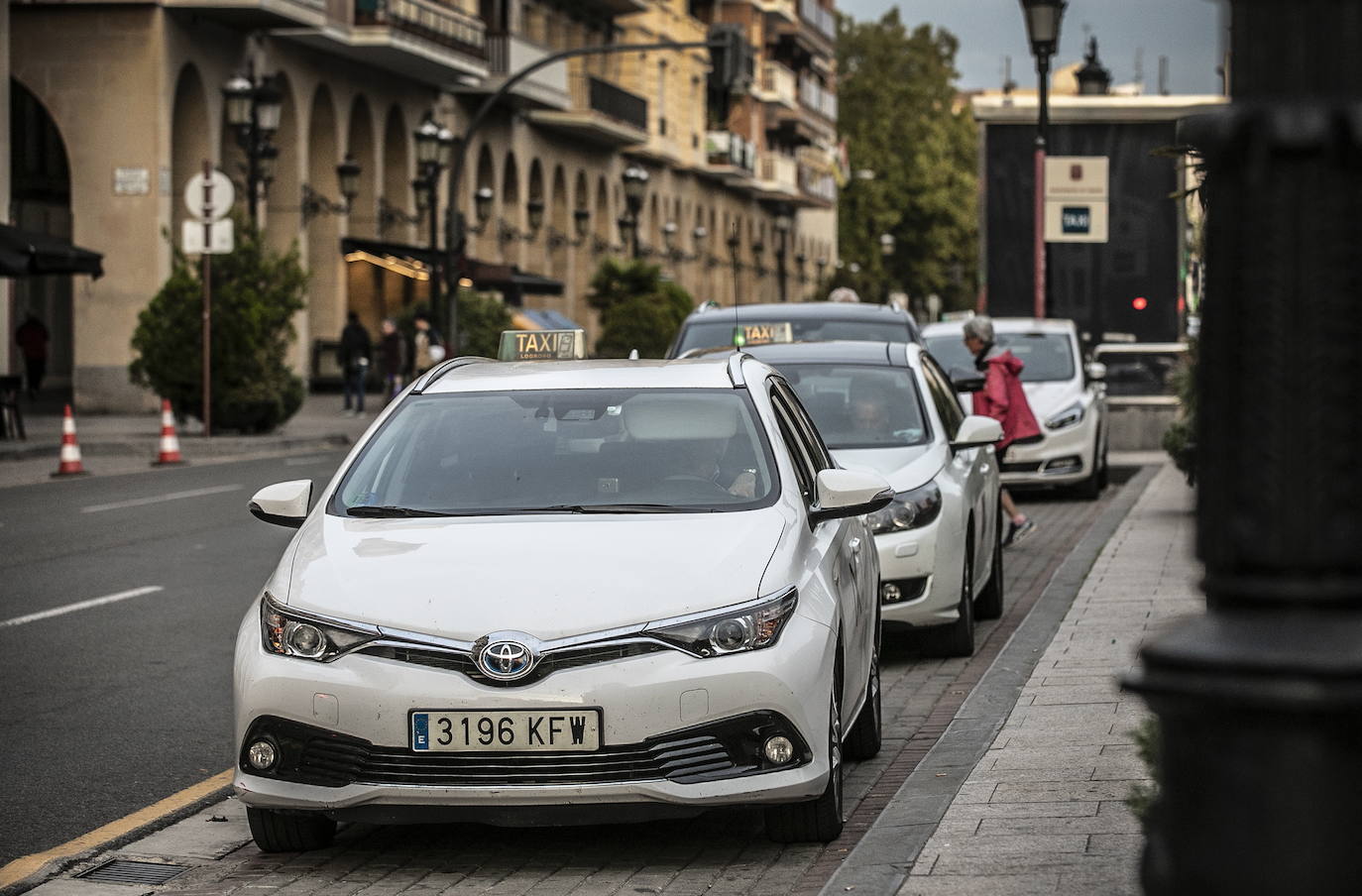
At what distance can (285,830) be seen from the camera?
654cm

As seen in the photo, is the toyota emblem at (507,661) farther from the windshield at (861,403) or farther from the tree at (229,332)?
the tree at (229,332)

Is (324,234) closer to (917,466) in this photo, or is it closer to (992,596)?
(992,596)

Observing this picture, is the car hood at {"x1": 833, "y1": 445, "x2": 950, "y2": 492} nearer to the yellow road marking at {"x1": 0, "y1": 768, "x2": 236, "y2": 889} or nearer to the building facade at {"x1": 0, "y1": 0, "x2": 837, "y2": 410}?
the yellow road marking at {"x1": 0, "y1": 768, "x2": 236, "y2": 889}

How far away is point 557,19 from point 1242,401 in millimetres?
61129

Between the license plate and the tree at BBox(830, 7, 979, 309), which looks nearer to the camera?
the license plate

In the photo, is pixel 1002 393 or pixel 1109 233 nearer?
pixel 1002 393

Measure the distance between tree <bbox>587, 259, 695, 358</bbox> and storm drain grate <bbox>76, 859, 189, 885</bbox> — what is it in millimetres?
41976

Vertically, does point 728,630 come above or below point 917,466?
below

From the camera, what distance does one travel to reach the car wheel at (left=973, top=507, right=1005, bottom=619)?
11977 mm

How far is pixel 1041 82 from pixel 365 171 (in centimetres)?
2778

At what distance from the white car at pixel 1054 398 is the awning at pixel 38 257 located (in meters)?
12.6

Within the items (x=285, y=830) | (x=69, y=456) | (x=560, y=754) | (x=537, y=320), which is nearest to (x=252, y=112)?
(x=69, y=456)

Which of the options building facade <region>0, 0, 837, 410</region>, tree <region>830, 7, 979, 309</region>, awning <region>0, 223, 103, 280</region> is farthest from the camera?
tree <region>830, 7, 979, 309</region>

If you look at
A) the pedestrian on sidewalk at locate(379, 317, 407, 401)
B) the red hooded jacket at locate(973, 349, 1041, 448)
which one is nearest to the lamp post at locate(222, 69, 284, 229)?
the pedestrian on sidewalk at locate(379, 317, 407, 401)
